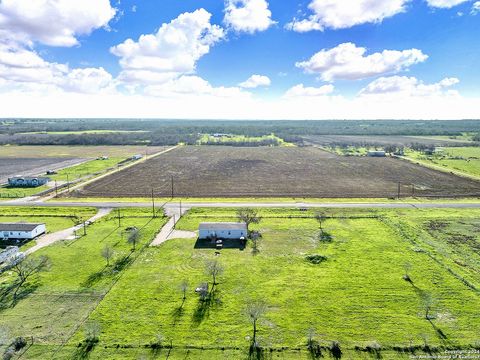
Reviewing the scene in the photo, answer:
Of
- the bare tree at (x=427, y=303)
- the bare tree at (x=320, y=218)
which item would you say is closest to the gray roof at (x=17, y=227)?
the bare tree at (x=320, y=218)

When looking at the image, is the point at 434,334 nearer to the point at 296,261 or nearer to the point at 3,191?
the point at 296,261

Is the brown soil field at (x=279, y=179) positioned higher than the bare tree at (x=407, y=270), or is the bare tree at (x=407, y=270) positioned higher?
the brown soil field at (x=279, y=179)

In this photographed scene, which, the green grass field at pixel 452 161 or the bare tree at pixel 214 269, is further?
the green grass field at pixel 452 161

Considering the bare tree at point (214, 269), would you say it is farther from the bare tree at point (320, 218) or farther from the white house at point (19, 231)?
the white house at point (19, 231)

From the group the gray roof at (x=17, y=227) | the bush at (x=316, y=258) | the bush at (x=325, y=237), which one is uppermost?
the gray roof at (x=17, y=227)

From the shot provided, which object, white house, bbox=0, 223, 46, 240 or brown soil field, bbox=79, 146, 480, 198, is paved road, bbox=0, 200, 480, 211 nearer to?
brown soil field, bbox=79, 146, 480, 198

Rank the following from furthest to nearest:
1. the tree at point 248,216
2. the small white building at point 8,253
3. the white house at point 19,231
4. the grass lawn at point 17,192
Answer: the grass lawn at point 17,192 → the tree at point 248,216 → the white house at point 19,231 → the small white building at point 8,253

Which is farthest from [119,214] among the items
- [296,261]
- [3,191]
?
[3,191]
